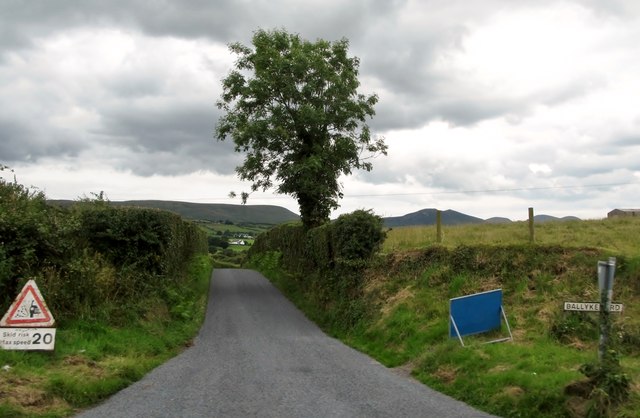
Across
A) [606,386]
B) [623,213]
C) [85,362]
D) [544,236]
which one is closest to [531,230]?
[544,236]

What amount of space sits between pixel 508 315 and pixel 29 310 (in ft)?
35.9

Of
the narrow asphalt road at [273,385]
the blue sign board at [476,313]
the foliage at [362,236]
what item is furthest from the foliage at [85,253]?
the blue sign board at [476,313]

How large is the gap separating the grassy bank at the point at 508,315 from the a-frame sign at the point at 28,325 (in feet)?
25.4

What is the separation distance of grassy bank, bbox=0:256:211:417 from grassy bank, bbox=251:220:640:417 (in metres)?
5.70

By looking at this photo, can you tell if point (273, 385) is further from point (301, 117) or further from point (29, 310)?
point (301, 117)

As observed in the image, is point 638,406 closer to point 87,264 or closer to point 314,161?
point 87,264

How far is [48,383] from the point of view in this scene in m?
9.65

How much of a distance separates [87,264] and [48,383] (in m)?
6.98

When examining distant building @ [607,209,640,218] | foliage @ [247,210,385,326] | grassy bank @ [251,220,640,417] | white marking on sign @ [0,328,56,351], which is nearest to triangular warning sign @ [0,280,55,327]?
white marking on sign @ [0,328,56,351]

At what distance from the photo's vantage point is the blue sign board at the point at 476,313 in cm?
1371

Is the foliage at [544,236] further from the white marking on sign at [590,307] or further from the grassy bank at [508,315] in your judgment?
the white marking on sign at [590,307]

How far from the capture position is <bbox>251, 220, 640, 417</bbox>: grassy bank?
31.6 ft

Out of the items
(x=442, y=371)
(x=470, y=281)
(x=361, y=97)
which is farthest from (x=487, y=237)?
(x=361, y=97)

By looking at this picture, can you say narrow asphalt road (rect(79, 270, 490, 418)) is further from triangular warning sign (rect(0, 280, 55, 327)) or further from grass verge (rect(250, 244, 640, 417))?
triangular warning sign (rect(0, 280, 55, 327))
